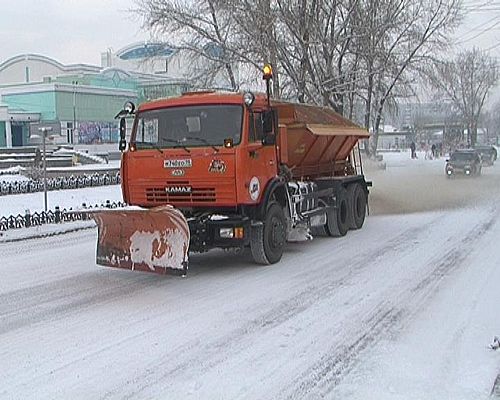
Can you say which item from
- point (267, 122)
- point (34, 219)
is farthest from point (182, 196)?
point (34, 219)

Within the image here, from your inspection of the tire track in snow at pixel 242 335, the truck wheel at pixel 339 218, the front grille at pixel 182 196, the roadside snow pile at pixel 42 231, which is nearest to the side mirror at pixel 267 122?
the front grille at pixel 182 196

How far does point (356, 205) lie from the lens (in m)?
15.6

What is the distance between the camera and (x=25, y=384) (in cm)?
570

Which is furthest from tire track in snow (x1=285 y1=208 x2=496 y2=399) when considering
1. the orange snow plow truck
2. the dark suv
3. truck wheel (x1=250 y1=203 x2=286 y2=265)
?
the dark suv

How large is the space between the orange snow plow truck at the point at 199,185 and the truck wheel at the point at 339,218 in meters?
2.35

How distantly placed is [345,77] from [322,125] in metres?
13.3

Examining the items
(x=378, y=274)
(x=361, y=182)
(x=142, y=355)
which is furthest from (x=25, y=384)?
(x=361, y=182)

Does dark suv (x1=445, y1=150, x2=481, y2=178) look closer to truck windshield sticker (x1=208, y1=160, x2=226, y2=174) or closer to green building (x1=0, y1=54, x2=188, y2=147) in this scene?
truck windshield sticker (x1=208, y1=160, x2=226, y2=174)

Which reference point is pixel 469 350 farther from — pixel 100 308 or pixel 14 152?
pixel 14 152

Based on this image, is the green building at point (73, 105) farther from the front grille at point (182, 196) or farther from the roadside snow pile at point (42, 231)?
the front grille at point (182, 196)

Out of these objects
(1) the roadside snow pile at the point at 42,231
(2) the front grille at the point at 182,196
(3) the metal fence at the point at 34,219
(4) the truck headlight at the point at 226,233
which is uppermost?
(2) the front grille at the point at 182,196

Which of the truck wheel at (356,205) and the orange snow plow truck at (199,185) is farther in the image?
the truck wheel at (356,205)

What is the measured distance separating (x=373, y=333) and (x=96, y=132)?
203 ft

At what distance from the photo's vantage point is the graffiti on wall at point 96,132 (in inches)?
2564
